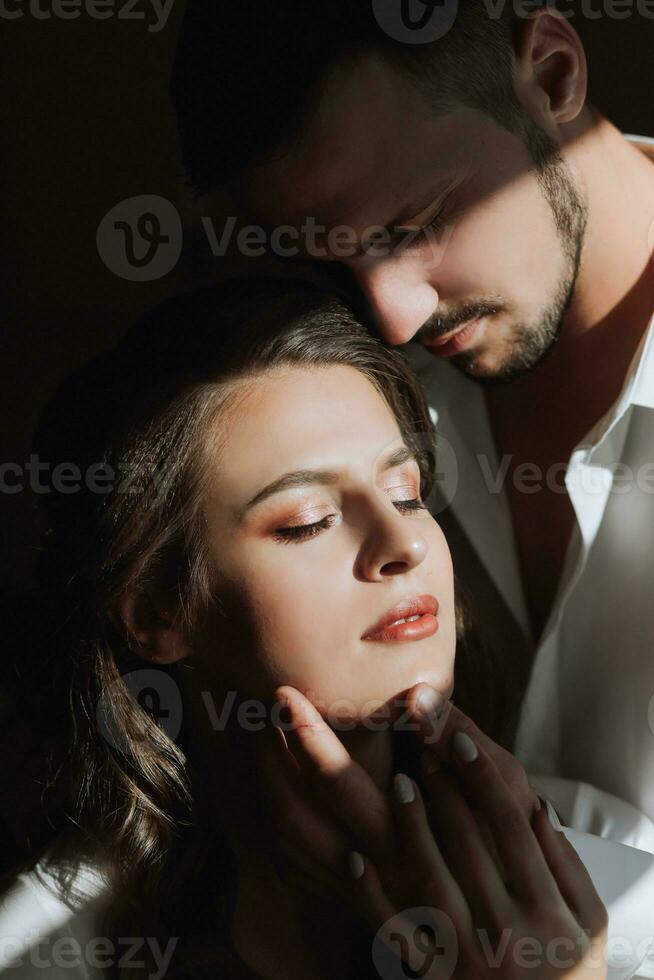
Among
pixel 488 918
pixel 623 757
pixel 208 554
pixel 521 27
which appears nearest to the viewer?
pixel 488 918

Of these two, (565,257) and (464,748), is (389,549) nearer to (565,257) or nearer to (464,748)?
(464,748)

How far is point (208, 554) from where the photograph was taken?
1135mm

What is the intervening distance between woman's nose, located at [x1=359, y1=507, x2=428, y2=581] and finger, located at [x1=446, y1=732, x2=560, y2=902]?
204mm

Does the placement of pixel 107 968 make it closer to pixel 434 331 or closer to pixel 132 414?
pixel 132 414

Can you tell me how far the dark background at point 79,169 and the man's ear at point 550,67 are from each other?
438 mm

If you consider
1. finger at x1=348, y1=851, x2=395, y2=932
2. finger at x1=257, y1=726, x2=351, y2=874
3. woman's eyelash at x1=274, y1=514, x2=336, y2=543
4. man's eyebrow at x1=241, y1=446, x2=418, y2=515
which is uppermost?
man's eyebrow at x1=241, y1=446, x2=418, y2=515

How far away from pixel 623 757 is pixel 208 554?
71 cm

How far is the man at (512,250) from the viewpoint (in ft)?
Answer: 3.76

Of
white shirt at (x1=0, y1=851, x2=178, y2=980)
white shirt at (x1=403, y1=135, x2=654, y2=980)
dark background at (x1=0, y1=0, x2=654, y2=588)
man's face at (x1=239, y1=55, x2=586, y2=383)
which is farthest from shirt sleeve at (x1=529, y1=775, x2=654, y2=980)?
dark background at (x1=0, y1=0, x2=654, y2=588)

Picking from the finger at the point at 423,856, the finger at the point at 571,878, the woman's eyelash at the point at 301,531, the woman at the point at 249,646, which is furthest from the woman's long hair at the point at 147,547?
the finger at the point at 571,878

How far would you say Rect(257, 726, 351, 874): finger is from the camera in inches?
43.0

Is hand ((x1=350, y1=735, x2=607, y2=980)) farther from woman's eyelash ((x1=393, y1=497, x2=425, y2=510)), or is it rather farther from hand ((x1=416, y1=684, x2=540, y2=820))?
woman's eyelash ((x1=393, y1=497, x2=425, y2=510))

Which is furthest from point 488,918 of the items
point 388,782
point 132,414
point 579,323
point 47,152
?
point 47,152

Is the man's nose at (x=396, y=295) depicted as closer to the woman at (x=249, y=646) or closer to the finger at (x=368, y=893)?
the woman at (x=249, y=646)
